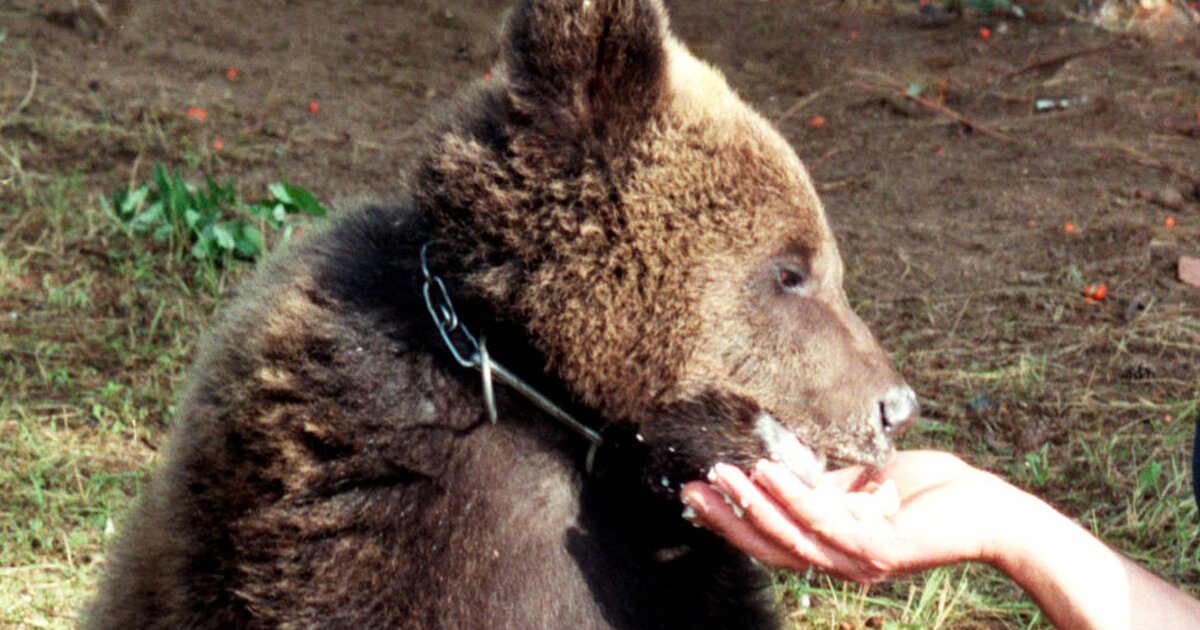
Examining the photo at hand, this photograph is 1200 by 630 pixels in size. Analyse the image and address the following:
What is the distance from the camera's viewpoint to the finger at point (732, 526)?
11.4 feet

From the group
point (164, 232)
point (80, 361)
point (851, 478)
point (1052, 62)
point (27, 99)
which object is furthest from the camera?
point (1052, 62)

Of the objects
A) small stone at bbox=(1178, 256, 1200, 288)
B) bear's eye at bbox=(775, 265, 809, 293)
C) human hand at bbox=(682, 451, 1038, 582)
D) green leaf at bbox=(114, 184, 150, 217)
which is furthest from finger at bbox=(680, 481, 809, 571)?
green leaf at bbox=(114, 184, 150, 217)

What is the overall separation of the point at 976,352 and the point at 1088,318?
0.64m

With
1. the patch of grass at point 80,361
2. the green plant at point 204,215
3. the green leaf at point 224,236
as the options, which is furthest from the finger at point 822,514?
the green leaf at point 224,236

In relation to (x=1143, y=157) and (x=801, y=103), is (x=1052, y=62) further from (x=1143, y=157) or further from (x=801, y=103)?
(x=1143, y=157)

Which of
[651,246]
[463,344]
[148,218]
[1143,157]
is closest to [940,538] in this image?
[651,246]

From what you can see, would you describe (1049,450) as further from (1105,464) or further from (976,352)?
(976,352)

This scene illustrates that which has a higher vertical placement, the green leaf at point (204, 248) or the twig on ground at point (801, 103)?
the green leaf at point (204, 248)

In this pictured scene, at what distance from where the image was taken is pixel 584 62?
11.1 feet

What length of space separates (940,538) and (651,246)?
3.36 feet

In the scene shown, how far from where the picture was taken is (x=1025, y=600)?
5.09 m

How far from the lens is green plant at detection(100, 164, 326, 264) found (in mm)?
7172

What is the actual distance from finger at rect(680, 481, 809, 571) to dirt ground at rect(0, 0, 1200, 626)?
1357 millimetres

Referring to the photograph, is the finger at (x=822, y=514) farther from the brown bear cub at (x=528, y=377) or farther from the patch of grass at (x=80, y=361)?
the patch of grass at (x=80, y=361)
